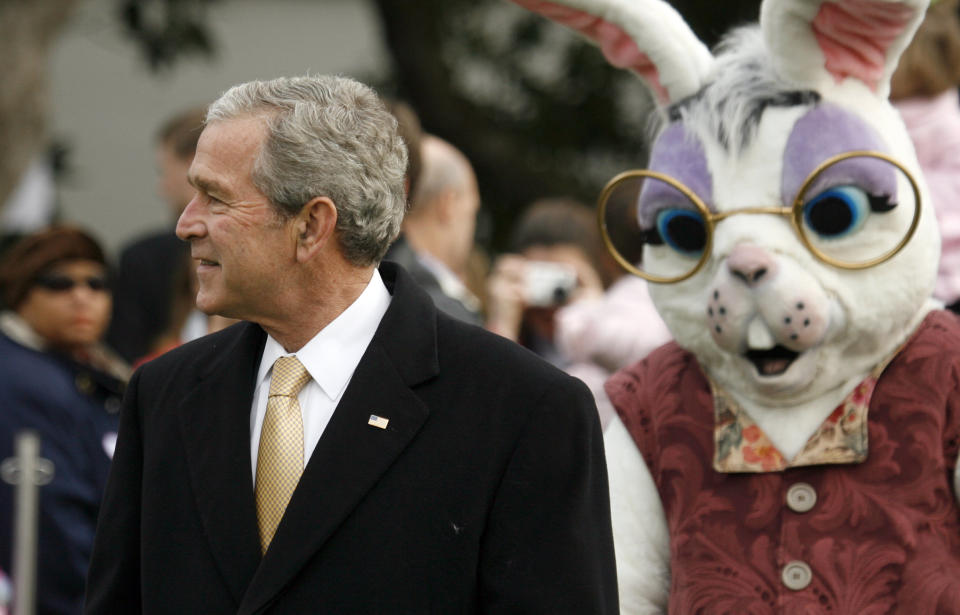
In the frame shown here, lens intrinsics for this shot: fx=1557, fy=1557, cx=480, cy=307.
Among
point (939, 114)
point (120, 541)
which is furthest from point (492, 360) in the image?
point (939, 114)

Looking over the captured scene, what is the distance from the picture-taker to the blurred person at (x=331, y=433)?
246 cm

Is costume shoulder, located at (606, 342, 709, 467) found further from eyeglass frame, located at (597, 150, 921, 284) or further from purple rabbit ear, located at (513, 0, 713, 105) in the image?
purple rabbit ear, located at (513, 0, 713, 105)

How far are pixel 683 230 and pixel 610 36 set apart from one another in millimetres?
491

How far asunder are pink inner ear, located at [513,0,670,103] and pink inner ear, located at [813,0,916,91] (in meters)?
0.40

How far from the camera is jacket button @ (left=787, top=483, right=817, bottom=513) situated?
3.09 meters

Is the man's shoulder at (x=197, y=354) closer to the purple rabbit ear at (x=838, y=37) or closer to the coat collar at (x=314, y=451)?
the coat collar at (x=314, y=451)

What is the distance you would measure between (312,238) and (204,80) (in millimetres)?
13885

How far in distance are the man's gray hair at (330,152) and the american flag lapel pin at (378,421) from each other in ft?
0.98

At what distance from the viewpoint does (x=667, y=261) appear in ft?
11.0

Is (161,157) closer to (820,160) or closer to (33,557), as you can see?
(33,557)

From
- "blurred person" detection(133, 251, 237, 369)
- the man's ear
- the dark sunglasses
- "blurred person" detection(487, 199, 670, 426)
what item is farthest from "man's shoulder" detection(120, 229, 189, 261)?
the man's ear

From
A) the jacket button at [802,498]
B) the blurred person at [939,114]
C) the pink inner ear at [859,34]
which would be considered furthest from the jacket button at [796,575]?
the pink inner ear at [859,34]

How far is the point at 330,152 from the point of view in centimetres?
260

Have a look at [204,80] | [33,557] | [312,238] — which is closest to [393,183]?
[312,238]
